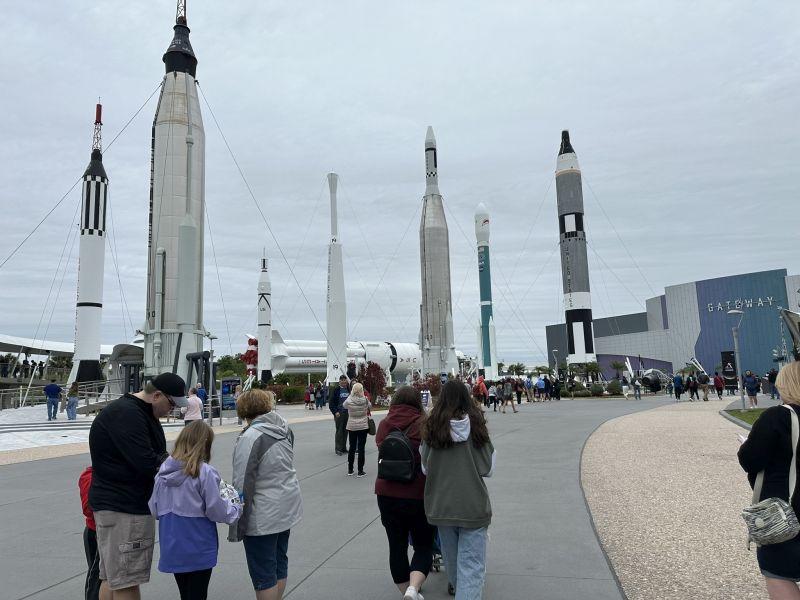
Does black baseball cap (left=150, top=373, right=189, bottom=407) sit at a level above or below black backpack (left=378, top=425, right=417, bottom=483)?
above

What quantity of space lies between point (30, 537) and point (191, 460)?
4.33m

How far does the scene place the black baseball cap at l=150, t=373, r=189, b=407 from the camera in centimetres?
350

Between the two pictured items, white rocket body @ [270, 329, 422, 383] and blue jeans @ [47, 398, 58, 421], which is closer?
blue jeans @ [47, 398, 58, 421]

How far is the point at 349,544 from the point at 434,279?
141ft

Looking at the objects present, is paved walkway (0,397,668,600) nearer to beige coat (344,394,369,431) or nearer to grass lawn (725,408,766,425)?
beige coat (344,394,369,431)

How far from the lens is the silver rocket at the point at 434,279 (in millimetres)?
47469

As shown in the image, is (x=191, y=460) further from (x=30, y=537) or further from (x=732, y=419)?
(x=732, y=419)

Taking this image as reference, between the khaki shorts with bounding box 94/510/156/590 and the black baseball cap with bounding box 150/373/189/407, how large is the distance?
71 centimetres

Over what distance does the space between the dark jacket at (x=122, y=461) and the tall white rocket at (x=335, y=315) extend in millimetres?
33673

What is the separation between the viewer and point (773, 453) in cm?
283

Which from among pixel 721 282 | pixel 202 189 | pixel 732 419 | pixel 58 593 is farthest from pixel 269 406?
pixel 721 282

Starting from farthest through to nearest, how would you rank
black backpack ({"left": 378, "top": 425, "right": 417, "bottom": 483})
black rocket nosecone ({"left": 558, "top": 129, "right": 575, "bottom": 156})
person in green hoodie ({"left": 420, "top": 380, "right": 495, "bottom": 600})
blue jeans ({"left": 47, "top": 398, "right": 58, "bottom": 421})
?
black rocket nosecone ({"left": 558, "top": 129, "right": 575, "bottom": 156}) < blue jeans ({"left": 47, "top": 398, "right": 58, "bottom": 421}) < black backpack ({"left": 378, "top": 425, "right": 417, "bottom": 483}) < person in green hoodie ({"left": 420, "top": 380, "right": 495, "bottom": 600})

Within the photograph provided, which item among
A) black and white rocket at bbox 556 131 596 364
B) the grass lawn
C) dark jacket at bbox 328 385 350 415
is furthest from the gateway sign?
dark jacket at bbox 328 385 350 415

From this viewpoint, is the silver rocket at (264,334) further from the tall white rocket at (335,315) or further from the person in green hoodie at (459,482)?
the person in green hoodie at (459,482)
